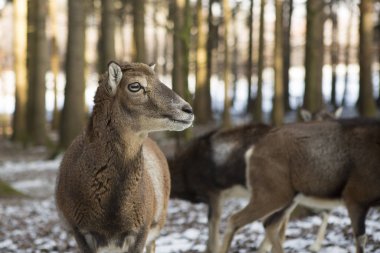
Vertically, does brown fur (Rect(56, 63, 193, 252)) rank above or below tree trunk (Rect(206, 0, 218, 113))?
below

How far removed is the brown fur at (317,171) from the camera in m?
7.48

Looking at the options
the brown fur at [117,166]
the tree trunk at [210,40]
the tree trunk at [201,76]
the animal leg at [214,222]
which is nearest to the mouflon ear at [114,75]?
the brown fur at [117,166]

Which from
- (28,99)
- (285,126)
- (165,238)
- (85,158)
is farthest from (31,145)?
(85,158)

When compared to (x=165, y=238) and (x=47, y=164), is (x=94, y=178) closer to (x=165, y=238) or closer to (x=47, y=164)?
(x=165, y=238)

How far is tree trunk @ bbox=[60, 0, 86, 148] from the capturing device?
19.1m

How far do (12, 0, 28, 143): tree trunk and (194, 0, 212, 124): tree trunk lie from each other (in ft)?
21.6

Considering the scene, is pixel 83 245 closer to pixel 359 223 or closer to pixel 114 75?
pixel 114 75

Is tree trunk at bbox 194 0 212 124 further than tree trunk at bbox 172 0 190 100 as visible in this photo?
Yes

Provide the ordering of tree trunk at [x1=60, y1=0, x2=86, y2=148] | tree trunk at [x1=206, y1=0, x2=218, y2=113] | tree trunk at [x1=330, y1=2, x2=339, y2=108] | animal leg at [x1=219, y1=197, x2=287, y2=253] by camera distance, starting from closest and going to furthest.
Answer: animal leg at [x1=219, y1=197, x2=287, y2=253], tree trunk at [x1=60, y1=0, x2=86, y2=148], tree trunk at [x1=206, y1=0, x2=218, y2=113], tree trunk at [x1=330, y1=2, x2=339, y2=108]

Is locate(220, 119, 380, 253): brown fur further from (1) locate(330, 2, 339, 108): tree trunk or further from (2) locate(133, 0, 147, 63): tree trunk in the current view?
(1) locate(330, 2, 339, 108): tree trunk

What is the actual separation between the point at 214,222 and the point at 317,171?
1.70 metres

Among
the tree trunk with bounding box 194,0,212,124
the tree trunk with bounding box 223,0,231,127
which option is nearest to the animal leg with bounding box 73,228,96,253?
the tree trunk with bounding box 194,0,212,124

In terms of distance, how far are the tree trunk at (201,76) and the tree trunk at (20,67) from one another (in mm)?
6589

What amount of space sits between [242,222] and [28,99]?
20570mm
